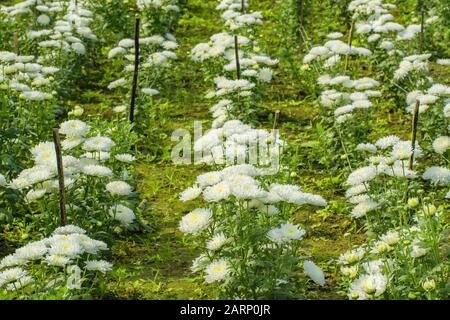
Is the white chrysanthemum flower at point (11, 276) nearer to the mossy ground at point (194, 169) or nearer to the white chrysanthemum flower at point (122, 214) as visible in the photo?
the mossy ground at point (194, 169)

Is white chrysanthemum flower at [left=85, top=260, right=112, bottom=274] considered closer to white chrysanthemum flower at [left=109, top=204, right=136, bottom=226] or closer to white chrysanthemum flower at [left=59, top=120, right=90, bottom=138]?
white chrysanthemum flower at [left=109, top=204, right=136, bottom=226]

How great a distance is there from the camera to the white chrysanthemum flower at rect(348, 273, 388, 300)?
4.75 meters

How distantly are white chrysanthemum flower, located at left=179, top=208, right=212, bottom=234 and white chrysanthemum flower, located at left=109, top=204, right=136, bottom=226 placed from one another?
1165 millimetres

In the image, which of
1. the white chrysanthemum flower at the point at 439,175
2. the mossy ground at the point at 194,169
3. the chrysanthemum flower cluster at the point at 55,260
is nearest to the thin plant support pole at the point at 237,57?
the mossy ground at the point at 194,169

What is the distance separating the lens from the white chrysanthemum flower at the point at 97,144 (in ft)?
21.2

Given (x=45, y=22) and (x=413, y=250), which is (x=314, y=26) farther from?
(x=413, y=250)

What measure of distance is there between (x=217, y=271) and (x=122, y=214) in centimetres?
149

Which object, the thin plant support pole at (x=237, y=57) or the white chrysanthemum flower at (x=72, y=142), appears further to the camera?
the thin plant support pole at (x=237, y=57)

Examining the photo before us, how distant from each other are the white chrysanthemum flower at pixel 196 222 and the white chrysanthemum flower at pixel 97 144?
4.92 feet

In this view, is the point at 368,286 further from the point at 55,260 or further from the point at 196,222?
the point at 55,260

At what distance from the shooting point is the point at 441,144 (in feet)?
23.9

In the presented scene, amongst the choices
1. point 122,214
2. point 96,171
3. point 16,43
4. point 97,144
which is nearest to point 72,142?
point 97,144
